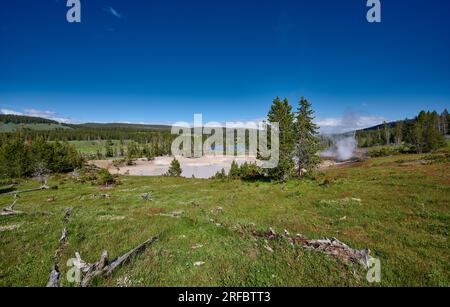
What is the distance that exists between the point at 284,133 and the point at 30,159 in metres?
74.2

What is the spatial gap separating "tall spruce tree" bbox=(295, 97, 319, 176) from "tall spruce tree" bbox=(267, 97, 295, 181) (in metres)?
1.42

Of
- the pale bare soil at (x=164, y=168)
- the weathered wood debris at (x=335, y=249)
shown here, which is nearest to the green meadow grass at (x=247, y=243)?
the weathered wood debris at (x=335, y=249)

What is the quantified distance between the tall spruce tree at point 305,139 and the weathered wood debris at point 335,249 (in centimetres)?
2664

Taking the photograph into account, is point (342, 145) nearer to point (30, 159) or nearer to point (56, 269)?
point (30, 159)

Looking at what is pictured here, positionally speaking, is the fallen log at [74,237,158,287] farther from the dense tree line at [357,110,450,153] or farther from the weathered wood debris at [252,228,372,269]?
the dense tree line at [357,110,450,153]

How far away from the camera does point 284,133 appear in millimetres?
33375

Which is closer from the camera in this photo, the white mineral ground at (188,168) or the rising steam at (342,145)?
the white mineral ground at (188,168)

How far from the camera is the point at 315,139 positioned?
35.3 meters

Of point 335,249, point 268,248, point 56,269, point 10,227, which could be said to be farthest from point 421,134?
point 10,227

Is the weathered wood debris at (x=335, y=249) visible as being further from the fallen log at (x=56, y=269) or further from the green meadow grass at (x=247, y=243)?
the fallen log at (x=56, y=269)

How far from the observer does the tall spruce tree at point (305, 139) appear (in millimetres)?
34656
